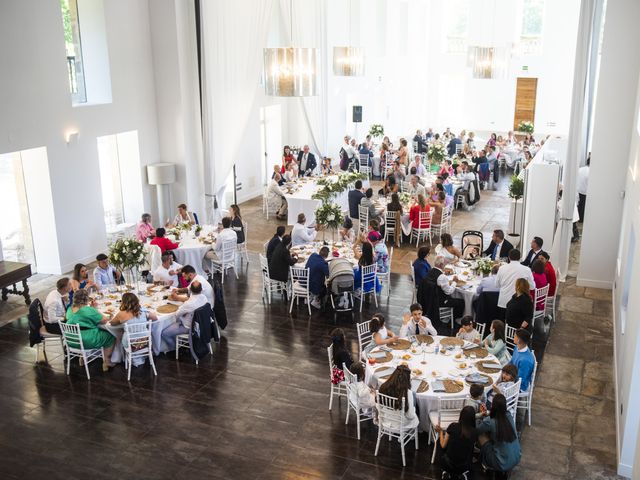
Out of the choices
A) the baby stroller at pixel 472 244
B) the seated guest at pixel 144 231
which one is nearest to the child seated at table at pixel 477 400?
the baby stroller at pixel 472 244

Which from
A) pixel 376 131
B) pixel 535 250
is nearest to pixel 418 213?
pixel 535 250

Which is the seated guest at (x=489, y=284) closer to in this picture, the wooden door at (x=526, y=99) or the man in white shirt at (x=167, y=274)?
the man in white shirt at (x=167, y=274)

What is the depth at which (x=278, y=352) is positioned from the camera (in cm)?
926

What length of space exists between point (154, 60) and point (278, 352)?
808cm

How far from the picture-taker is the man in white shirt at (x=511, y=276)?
29.3ft

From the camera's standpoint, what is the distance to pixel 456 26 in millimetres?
25797

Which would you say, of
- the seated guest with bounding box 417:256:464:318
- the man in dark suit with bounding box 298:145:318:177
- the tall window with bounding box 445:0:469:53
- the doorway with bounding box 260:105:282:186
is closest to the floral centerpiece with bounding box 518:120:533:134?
the tall window with bounding box 445:0:469:53

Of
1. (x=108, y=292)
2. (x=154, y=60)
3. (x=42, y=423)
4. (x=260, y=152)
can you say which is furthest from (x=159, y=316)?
(x=260, y=152)

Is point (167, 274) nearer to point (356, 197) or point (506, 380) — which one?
point (506, 380)

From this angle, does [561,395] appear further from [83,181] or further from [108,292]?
[83,181]

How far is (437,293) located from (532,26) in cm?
1818

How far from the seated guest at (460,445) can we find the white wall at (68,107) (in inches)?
351

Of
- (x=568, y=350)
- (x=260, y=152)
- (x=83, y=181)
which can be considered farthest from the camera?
(x=260, y=152)

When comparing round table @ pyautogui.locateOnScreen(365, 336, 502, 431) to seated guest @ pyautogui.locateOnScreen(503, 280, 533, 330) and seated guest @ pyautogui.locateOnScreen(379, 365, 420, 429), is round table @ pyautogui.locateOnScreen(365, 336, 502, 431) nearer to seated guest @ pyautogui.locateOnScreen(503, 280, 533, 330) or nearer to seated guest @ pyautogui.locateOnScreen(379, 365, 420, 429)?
seated guest @ pyautogui.locateOnScreen(379, 365, 420, 429)
